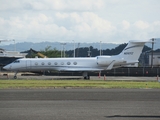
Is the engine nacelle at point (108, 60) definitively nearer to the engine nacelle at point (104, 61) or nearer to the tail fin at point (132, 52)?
the engine nacelle at point (104, 61)

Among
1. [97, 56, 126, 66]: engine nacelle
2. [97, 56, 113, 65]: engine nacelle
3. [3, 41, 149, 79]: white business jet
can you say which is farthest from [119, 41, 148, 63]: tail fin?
[97, 56, 113, 65]: engine nacelle

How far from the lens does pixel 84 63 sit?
169 feet

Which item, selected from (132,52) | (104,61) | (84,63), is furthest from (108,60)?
(132,52)

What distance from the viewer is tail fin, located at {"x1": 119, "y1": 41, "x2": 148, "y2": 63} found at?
170 ft

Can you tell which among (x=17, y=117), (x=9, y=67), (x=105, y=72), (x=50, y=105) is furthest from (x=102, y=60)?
(x=17, y=117)

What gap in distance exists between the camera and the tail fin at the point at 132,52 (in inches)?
2045

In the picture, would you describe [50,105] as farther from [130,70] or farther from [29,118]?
[130,70]

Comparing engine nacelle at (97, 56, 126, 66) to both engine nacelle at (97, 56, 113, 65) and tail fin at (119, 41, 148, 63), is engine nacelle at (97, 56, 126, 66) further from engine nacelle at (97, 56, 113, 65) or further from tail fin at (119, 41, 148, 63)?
tail fin at (119, 41, 148, 63)

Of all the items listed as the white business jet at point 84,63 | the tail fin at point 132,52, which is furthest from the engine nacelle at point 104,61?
the tail fin at point 132,52

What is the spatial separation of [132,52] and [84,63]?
22.0ft

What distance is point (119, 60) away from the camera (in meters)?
51.0

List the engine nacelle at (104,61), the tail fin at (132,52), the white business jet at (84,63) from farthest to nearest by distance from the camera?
the tail fin at (132,52)
the white business jet at (84,63)
the engine nacelle at (104,61)

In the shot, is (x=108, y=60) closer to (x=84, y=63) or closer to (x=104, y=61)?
(x=104, y=61)

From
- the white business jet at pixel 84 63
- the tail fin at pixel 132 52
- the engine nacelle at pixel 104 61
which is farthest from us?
the tail fin at pixel 132 52
